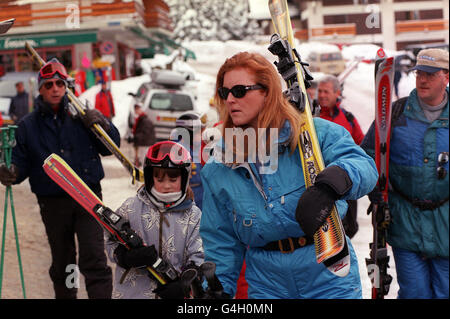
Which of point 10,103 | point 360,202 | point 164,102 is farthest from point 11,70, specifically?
point 360,202

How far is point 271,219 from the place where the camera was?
6.95ft

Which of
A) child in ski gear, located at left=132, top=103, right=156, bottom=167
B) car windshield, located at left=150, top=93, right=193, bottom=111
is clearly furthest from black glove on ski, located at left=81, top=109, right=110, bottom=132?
car windshield, located at left=150, top=93, right=193, bottom=111

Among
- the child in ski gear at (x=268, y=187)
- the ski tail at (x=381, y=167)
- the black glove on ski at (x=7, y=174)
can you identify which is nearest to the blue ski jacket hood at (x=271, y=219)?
the child in ski gear at (x=268, y=187)

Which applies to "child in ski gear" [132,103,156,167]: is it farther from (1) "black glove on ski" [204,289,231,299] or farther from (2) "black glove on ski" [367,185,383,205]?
(1) "black glove on ski" [204,289,231,299]

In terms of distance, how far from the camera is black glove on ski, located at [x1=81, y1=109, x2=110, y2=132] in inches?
157

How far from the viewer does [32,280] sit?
200 inches

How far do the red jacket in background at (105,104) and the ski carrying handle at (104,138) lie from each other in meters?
0.59

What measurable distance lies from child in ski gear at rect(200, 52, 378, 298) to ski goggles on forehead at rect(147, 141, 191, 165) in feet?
3.60

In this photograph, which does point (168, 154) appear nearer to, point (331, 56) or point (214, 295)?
point (214, 295)

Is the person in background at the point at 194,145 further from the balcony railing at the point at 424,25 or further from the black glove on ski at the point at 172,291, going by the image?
the balcony railing at the point at 424,25

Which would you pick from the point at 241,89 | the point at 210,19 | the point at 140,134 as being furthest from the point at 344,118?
the point at 210,19

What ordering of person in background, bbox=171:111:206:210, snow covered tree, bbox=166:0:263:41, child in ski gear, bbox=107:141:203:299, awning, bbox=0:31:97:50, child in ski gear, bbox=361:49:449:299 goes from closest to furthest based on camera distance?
child in ski gear, bbox=361:49:449:299 → child in ski gear, bbox=107:141:203:299 → awning, bbox=0:31:97:50 → person in background, bbox=171:111:206:210 → snow covered tree, bbox=166:0:263:41

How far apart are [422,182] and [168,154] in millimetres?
1321

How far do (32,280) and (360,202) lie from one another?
4.43 meters
